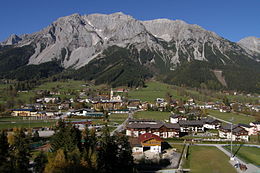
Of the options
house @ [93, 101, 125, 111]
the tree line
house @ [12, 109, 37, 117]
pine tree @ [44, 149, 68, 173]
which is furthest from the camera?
house @ [93, 101, 125, 111]

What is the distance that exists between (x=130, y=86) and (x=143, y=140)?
435 ft

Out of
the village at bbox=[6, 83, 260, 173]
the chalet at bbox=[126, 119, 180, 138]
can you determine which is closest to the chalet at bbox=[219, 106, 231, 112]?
the village at bbox=[6, 83, 260, 173]

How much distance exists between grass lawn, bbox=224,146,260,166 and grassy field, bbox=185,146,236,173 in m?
3.25

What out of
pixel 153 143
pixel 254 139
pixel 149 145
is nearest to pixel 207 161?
pixel 153 143

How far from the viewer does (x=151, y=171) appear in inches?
1431

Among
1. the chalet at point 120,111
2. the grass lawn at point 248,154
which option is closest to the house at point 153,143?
the grass lawn at point 248,154

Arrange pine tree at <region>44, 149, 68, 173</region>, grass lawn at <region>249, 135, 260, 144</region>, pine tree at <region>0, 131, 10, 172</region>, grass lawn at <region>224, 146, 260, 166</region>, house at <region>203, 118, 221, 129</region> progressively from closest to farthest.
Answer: pine tree at <region>0, 131, 10, 172</region> < pine tree at <region>44, 149, 68, 173</region> < grass lawn at <region>224, 146, 260, 166</region> < grass lawn at <region>249, 135, 260, 144</region> < house at <region>203, 118, 221, 129</region>

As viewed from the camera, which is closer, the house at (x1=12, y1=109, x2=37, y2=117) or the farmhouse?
the farmhouse

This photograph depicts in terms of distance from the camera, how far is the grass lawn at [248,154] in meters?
42.1

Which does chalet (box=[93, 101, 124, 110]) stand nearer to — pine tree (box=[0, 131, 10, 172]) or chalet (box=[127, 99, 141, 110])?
chalet (box=[127, 99, 141, 110])

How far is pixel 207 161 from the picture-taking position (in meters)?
40.9

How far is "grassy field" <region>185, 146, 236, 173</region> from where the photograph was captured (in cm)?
3709

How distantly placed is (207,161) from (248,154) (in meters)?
10.5

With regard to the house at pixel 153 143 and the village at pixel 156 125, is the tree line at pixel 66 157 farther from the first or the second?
the house at pixel 153 143
